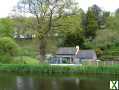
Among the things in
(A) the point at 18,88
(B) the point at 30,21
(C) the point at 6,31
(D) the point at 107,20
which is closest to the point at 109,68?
(B) the point at 30,21

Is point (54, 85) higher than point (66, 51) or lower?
higher

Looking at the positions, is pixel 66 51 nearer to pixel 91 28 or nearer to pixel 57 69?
pixel 91 28

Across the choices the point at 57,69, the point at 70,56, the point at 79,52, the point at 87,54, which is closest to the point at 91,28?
the point at 79,52

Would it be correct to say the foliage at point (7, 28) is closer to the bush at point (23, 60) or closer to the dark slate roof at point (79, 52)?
the dark slate roof at point (79, 52)

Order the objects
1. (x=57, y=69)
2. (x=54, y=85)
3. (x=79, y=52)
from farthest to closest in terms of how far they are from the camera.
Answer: (x=79, y=52) → (x=57, y=69) → (x=54, y=85)

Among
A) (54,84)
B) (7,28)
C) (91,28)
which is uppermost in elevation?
(7,28)

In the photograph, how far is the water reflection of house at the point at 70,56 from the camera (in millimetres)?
46438

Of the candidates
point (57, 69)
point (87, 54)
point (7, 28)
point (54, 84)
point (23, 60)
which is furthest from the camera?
point (7, 28)

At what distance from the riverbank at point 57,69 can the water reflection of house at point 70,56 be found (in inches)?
494

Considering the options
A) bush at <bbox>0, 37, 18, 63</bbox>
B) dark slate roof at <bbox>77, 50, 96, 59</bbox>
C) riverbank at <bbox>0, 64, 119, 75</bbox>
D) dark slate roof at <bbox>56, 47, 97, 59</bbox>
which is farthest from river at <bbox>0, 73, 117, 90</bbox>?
dark slate roof at <bbox>56, 47, 97, 59</bbox>

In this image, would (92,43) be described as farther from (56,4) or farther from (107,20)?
(56,4)

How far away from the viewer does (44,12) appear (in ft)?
126

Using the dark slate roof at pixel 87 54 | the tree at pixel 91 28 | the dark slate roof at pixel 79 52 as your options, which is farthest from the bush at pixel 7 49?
the tree at pixel 91 28

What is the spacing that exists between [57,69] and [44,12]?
8.09m
